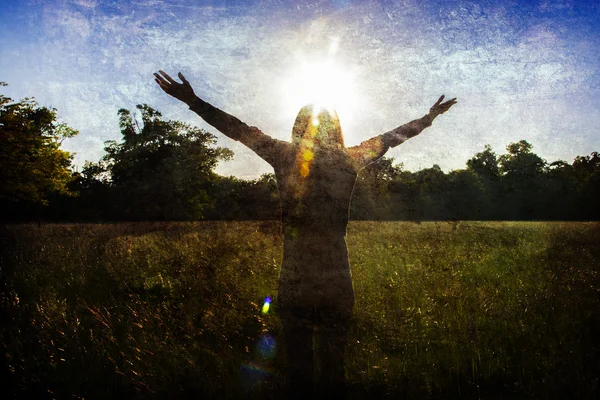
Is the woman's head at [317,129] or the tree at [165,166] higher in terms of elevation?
the tree at [165,166]

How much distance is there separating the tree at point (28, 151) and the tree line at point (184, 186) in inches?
2.2

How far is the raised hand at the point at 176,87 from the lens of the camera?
8.17ft

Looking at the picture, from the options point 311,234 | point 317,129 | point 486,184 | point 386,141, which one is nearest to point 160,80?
point 317,129

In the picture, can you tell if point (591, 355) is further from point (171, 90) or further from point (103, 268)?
point (103, 268)

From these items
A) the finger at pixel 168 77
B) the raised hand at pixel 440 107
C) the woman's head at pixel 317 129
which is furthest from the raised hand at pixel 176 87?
the raised hand at pixel 440 107

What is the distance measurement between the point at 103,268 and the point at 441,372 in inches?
273

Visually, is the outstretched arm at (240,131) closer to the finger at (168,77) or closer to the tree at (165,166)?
the finger at (168,77)

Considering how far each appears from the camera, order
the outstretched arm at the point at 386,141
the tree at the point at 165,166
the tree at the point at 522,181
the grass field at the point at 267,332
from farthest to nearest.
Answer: the tree at the point at 522,181, the tree at the point at 165,166, the grass field at the point at 267,332, the outstretched arm at the point at 386,141

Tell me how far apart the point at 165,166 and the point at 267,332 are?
22225mm

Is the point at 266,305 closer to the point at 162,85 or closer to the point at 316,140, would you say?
the point at 316,140

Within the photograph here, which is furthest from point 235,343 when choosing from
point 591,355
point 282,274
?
point 591,355

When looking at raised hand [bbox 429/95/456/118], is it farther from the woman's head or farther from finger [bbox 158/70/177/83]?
finger [bbox 158/70/177/83]

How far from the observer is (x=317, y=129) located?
7.48 ft

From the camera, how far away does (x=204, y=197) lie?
23.3 meters
